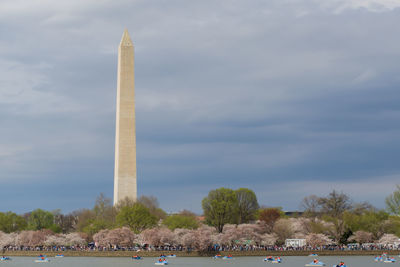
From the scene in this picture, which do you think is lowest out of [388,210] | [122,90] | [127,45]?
[388,210]

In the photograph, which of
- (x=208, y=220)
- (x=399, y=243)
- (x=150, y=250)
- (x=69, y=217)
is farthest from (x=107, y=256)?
(x=69, y=217)

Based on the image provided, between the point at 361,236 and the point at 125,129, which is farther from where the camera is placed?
the point at 125,129

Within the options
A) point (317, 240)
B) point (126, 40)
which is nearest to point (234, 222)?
point (317, 240)

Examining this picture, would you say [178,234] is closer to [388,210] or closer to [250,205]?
[250,205]

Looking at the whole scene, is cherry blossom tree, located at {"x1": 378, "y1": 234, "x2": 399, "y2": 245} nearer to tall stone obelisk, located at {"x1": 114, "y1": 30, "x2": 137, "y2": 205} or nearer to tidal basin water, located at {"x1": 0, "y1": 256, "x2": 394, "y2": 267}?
tidal basin water, located at {"x1": 0, "y1": 256, "x2": 394, "y2": 267}

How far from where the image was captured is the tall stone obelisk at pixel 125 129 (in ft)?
343

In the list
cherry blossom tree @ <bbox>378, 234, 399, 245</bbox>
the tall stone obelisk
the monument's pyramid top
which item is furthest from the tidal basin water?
the monument's pyramid top

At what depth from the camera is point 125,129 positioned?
10581 cm

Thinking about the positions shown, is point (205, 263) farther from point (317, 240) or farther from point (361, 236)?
point (361, 236)

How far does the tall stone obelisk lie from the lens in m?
104

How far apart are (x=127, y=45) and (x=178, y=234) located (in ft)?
108

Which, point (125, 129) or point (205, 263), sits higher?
point (125, 129)

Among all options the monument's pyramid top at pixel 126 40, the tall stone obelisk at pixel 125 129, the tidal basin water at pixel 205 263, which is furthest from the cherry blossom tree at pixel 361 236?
the monument's pyramid top at pixel 126 40

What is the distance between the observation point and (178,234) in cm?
10181
